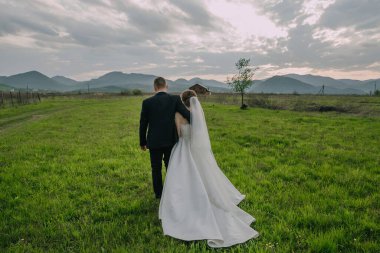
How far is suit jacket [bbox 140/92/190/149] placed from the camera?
5934 mm

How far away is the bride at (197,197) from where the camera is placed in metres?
4.82

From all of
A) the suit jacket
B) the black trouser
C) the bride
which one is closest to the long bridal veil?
the bride

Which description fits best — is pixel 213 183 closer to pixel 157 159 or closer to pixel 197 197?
pixel 197 197

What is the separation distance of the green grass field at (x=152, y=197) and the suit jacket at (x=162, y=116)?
166cm

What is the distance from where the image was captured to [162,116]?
5.96 meters

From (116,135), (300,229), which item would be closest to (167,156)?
(300,229)

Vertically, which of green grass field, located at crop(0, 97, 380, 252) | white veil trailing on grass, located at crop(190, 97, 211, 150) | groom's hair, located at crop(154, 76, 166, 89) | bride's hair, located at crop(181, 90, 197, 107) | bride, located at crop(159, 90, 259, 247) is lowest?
green grass field, located at crop(0, 97, 380, 252)

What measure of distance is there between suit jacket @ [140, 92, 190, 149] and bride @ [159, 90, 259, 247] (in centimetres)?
16

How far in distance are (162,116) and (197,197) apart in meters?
1.96

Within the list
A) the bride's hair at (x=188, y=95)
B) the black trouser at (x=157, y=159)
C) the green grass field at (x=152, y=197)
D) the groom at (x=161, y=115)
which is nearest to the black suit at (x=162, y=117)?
the groom at (x=161, y=115)

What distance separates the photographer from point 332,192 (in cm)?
695

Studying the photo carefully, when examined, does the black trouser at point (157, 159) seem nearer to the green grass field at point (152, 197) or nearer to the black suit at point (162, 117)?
the black suit at point (162, 117)

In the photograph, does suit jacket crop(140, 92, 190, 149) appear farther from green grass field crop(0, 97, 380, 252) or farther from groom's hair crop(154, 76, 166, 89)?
green grass field crop(0, 97, 380, 252)

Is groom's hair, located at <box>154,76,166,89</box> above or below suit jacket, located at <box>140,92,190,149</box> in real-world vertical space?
above
